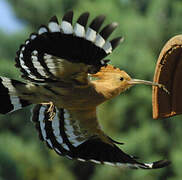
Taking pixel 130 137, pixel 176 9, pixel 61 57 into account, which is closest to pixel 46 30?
pixel 61 57

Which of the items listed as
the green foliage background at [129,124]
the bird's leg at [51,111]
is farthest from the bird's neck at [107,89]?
the green foliage background at [129,124]

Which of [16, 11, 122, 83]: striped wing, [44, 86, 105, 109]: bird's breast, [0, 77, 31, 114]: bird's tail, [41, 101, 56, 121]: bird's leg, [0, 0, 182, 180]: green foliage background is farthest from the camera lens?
[0, 0, 182, 180]: green foliage background

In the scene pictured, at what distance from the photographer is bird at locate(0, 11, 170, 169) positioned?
2.82 m

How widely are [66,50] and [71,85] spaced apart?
29cm

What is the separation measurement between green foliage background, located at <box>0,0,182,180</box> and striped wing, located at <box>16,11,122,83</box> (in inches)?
351

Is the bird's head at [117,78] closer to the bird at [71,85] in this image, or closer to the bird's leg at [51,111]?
the bird at [71,85]

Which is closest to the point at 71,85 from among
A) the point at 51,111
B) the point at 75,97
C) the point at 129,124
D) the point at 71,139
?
the point at 75,97

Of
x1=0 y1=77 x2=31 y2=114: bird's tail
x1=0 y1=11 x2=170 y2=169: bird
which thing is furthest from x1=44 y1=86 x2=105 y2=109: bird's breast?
x1=0 y1=77 x2=31 y2=114: bird's tail

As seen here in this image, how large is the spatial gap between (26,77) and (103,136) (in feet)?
2.01

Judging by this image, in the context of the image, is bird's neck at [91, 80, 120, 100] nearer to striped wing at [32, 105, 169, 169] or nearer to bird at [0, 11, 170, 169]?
bird at [0, 11, 170, 169]

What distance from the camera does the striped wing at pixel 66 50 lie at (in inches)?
110

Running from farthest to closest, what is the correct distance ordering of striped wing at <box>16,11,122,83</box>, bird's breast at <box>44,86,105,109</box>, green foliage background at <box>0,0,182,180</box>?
green foliage background at <box>0,0,182,180</box>
bird's breast at <box>44,86,105,109</box>
striped wing at <box>16,11,122,83</box>

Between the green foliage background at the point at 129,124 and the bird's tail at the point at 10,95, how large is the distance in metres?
8.49

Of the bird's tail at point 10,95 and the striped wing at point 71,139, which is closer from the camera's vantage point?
the bird's tail at point 10,95
